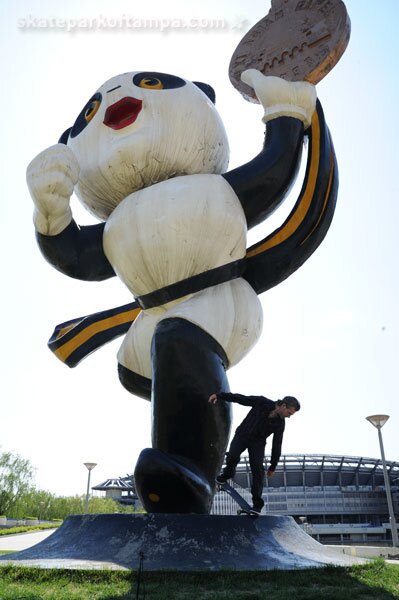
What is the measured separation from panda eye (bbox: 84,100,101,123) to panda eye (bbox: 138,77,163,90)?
16.7 inches

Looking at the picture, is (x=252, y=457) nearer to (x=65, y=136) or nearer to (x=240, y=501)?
(x=240, y=501)

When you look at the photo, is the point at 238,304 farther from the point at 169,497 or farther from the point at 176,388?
the point at 169,497

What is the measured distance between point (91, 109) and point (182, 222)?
164 cm

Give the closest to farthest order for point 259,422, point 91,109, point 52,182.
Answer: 1. point 259,422
2. point 52,182
3. point 91,109

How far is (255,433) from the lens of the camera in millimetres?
3266

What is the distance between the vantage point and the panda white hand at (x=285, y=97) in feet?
14.9

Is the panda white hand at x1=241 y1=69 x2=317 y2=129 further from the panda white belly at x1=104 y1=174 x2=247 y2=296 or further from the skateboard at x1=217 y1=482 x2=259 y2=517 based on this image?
the skateboard at x1=217 y1=482 x2=259 y2=517

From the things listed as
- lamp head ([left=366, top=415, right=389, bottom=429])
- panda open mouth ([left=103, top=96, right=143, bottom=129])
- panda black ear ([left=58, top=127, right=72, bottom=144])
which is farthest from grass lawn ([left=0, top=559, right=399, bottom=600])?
lamp head ([left=366, top=415, right=389, bottom=429])

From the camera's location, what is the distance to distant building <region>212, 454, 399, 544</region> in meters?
38.3

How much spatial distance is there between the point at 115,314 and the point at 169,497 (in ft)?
7.00

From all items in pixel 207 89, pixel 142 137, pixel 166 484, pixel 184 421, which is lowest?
pixel 166 484

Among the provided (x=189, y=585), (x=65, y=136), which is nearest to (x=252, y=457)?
(x=189, y=585)

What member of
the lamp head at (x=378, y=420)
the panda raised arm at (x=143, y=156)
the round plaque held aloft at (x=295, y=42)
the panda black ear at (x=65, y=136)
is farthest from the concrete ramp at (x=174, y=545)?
the lamp head at (x=378, y=420)

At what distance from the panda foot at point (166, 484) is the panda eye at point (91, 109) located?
3.02 metres
